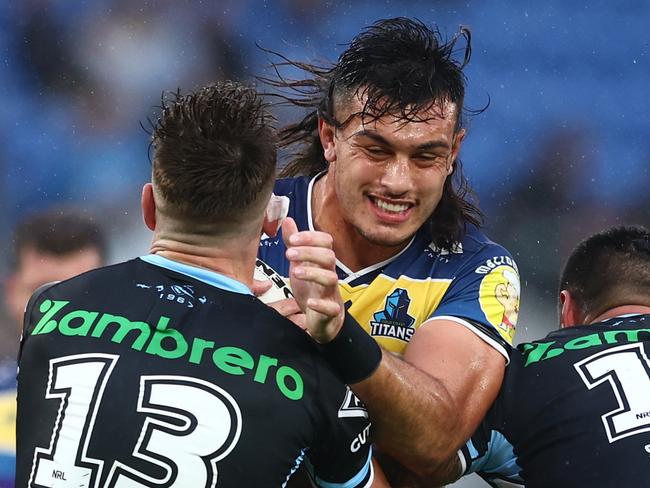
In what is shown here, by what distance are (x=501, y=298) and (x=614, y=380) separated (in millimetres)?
423

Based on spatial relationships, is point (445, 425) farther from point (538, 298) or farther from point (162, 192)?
point (538, 298)

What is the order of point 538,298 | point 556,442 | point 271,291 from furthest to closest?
point 538,298
point 556,442
point 271,291

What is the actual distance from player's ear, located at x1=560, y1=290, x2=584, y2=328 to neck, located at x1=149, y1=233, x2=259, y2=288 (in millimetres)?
1596

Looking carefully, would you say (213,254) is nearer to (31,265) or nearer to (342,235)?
(342,235)

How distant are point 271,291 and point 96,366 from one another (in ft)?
2.34

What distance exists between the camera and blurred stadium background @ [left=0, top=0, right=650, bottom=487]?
6551mm

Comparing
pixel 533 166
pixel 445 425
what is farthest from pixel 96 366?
pixel 533 166

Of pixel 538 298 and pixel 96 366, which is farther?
pixel 538 298

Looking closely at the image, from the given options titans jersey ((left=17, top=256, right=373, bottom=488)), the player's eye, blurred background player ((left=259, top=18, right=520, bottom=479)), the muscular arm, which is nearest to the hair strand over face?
blurred background player ((left=259, top=18, right=520, bottom=479))

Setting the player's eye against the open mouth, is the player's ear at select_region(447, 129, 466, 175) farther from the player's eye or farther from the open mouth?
the open mouth

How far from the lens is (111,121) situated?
675 centimetres

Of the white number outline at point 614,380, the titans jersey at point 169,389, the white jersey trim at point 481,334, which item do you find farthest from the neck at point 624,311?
the titans jersey at point 169,389

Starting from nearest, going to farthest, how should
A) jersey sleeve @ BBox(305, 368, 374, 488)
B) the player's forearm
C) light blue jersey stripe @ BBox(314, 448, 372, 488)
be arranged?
jersey sleeve @ BBox(305, 368, 374, 488) → light blue jersey stripe @ BBox(314, 448, 372, 488) → the player's forearm

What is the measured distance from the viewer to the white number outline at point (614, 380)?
283 centimetres
